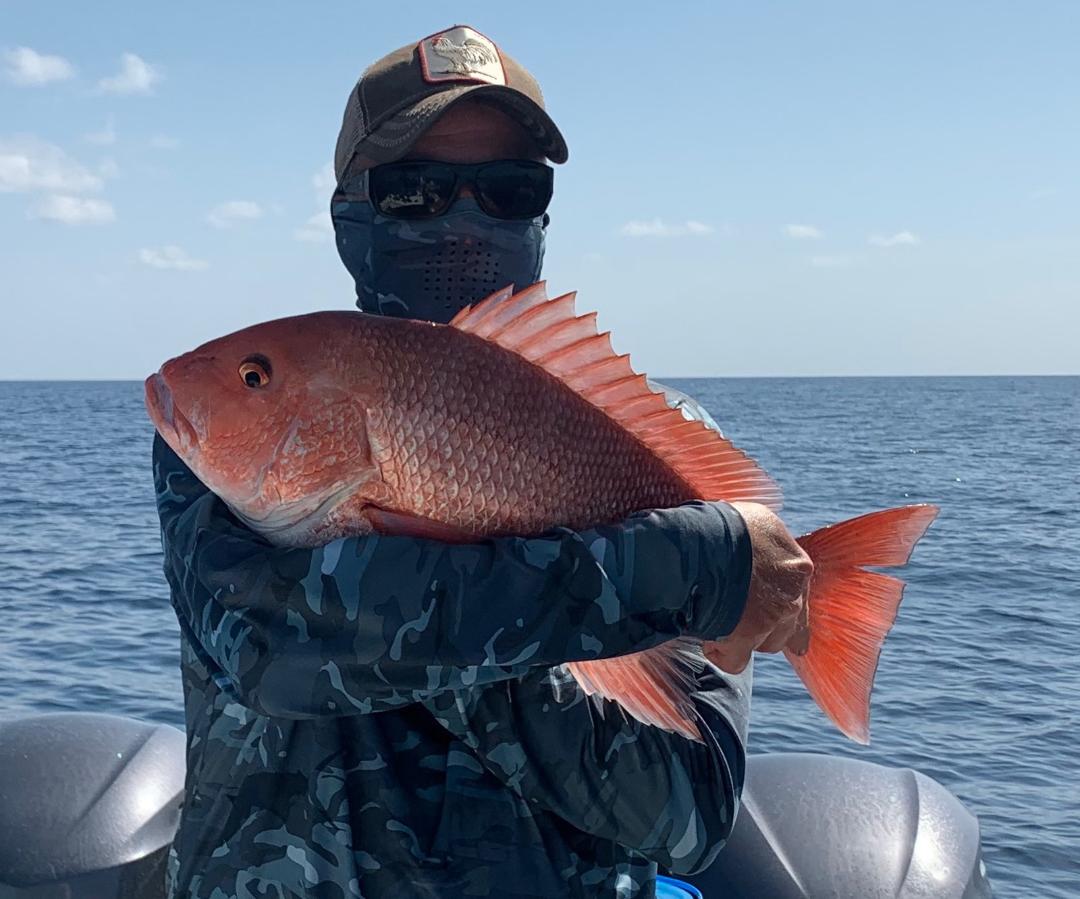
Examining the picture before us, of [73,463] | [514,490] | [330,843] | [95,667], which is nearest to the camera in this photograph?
[514,490]

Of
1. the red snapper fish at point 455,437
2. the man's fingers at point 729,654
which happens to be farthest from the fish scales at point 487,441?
the man's fingers at point 729,654

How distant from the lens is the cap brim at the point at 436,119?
99.7 inches

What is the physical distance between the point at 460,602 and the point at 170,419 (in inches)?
23.1

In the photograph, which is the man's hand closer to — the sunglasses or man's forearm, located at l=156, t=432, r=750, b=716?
man's forearm, located at l=156, t=432, r=750, b=716

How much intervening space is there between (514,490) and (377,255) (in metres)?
0.95

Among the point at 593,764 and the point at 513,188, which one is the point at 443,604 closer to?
the point at 593,764

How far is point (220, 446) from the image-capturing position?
196cm

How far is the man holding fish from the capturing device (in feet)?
6.17

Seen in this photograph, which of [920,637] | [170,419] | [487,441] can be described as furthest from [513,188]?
[920,637]

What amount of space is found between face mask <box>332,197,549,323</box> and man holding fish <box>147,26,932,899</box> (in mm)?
180

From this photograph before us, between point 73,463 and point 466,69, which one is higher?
point 466,69

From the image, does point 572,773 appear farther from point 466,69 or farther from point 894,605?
point 466,69

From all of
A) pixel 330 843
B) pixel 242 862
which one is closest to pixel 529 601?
pixel 330 843

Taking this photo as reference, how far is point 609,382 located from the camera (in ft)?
7.11
